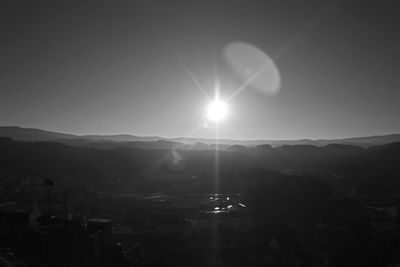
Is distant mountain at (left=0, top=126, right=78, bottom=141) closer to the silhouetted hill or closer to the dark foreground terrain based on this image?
the silhouetted hill

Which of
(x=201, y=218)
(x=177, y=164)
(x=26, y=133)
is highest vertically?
(x=26, y=133)

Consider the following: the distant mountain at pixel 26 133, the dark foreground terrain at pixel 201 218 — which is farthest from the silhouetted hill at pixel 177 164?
the distant mountain at pixel 26 133

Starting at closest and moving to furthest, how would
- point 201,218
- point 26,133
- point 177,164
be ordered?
point 201,218, point 177,164, point 26,133

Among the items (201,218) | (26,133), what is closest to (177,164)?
(201,218)

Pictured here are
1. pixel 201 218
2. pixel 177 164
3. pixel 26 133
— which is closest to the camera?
pixel 201 218

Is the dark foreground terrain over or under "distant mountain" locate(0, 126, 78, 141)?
under

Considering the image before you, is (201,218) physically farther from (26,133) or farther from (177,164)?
(26,133)

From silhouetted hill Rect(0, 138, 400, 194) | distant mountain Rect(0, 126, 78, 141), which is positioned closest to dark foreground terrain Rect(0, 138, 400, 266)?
silhouetted hill Rect(0, 138, 400, 194)

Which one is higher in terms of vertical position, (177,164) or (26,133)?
(26,133)

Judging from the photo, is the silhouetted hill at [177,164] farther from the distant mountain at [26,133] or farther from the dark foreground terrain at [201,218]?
the distant mountain at [26,133]

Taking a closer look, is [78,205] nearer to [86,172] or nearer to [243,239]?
[243,239]
